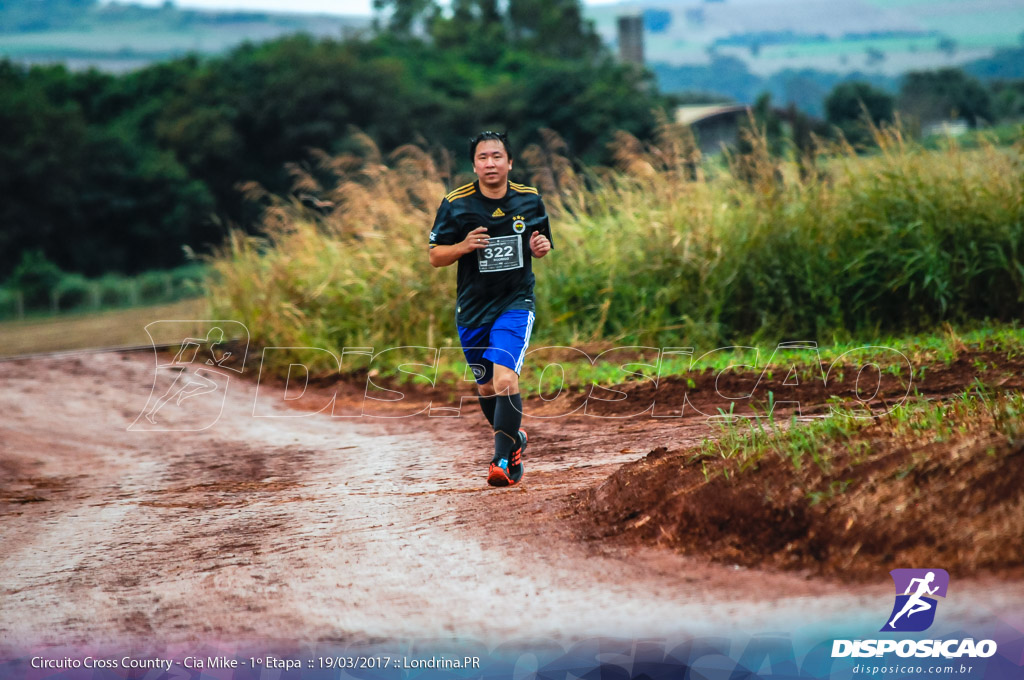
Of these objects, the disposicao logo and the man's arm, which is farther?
the man's arm

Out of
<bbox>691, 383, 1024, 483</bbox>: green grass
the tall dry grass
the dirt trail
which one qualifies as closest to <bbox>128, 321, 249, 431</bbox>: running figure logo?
the tall dry grass

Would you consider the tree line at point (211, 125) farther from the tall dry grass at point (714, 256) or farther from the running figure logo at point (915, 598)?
the running figure logo at point (915, 598)

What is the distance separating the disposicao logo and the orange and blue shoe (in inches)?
91.9

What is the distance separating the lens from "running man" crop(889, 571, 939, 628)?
323cm

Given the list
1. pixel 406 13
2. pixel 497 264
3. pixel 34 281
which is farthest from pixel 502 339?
pixel 406 13

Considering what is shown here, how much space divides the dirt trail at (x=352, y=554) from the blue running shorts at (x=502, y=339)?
0.70m

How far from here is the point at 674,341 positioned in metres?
9.30

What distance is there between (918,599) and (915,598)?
14 mm

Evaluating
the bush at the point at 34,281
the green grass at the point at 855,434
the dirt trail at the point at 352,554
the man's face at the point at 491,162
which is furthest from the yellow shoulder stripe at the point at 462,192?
the bush at the point at 34,281

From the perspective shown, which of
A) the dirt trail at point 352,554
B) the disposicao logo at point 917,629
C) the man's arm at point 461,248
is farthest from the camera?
the man's arm at point 461,248

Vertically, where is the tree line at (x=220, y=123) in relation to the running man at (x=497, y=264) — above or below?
above

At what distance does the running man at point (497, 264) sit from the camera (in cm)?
527

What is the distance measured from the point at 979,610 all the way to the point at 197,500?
445cm

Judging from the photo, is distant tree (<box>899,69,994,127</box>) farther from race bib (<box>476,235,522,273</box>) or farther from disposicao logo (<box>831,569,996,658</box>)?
disposicao logo (<box>831,569,996,658</box>)
